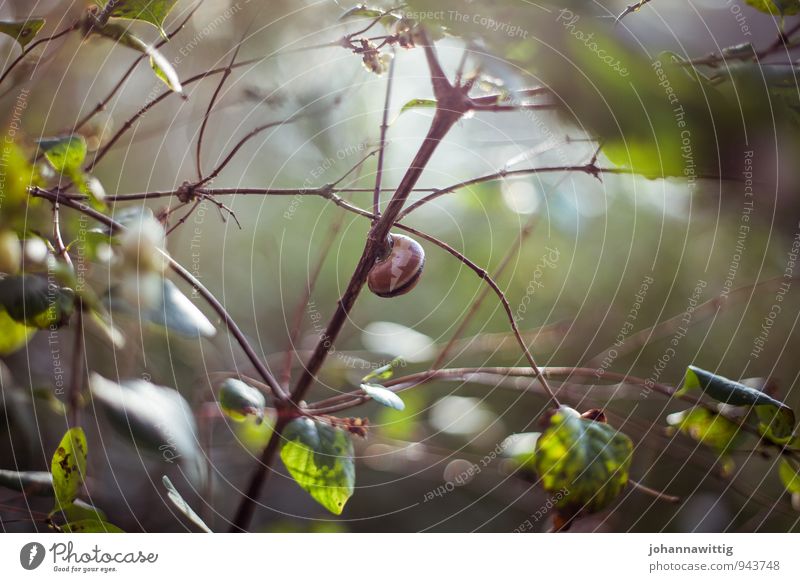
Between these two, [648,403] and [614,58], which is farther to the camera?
[648,403]

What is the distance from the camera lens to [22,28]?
0.92 feet

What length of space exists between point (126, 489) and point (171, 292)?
0.71 feet

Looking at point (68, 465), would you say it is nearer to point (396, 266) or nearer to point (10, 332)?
point (10, 332)

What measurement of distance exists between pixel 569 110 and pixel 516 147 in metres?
0.03

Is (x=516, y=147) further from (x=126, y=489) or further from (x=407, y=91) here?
(x=126, y=489)

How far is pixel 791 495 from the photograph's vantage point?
1.26 feet

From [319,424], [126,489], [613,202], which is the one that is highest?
[613,202]

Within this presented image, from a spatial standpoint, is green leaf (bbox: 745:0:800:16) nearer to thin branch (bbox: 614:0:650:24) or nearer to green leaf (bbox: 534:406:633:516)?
thin branch (bbox: 614:0:650:24)

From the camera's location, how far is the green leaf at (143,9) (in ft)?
0.90

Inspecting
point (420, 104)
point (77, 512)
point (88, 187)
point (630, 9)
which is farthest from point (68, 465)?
point (630, 9)

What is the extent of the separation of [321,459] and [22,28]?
24 cm

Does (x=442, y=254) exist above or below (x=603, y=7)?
below
